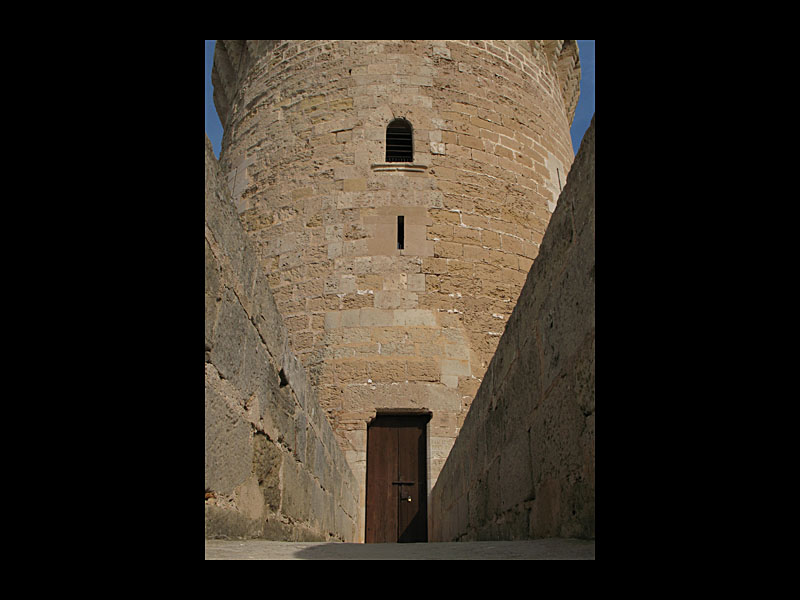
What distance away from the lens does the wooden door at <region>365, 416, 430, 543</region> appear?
28.2ft

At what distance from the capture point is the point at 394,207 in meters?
9.07

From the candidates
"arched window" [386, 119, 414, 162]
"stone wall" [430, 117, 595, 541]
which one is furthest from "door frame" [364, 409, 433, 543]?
"stone wall" [430, 117, 595, 541]

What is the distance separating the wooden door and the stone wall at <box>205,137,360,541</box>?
4447 millimetres

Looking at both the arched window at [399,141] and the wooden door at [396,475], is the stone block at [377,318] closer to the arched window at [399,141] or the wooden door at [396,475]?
the wooden door at [396,475]

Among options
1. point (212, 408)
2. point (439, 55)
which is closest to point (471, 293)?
point (439, 55)

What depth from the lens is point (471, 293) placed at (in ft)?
29.3

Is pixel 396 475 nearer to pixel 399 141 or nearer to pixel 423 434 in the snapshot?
pixel 423 434

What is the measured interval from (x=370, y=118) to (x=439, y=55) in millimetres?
1360

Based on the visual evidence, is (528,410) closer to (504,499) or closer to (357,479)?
(504,499)

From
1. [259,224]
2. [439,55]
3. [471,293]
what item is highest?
[439,55]

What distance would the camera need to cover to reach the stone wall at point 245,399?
237 cm

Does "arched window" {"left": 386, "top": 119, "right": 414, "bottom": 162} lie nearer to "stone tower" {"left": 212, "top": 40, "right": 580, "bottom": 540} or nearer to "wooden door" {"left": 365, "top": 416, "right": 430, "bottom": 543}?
"stone tower" {"left": 212, "top": 40, "right": 580, "bottom": 540}

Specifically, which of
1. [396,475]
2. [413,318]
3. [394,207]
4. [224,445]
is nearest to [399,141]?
[394,207]

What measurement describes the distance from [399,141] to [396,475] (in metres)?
4.17
